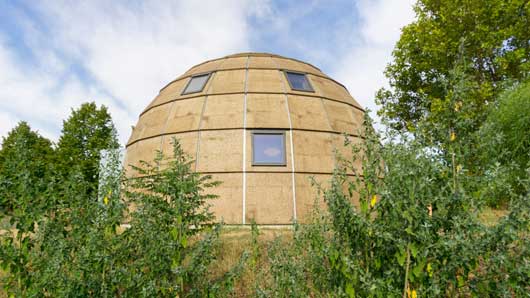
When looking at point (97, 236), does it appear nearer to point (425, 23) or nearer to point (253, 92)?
point (253, 92)

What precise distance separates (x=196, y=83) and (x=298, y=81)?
4119 mm

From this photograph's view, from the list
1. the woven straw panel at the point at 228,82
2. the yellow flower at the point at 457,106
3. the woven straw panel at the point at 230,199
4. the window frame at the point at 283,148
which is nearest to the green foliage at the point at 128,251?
the yellow flower at the point at 457,106

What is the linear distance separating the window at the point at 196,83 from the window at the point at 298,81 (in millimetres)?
3299

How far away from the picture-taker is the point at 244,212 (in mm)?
10461

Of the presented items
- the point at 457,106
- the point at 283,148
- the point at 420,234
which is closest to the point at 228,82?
the point at 283,148

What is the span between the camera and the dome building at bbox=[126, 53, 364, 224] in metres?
10.6

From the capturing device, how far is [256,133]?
11.3m

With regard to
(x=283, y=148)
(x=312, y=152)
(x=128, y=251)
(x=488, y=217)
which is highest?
(x=283, y=148)

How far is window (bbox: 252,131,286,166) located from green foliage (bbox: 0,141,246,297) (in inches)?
247

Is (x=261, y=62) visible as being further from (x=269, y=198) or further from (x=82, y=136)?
(x=82, y=136)

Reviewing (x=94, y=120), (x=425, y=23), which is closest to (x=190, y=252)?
(x=425, y=23)

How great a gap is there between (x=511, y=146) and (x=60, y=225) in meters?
12.7

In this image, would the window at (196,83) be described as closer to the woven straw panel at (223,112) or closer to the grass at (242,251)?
the woven straw panel at (223,112)

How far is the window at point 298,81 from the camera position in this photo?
42.8 ft
